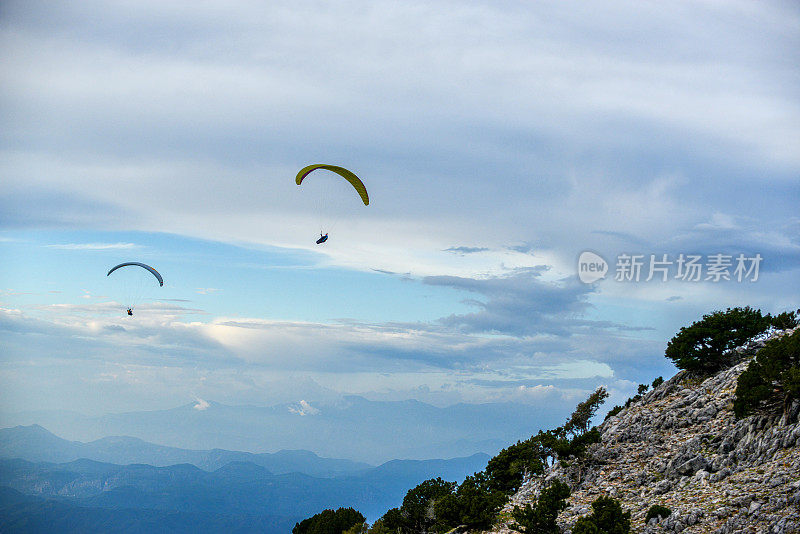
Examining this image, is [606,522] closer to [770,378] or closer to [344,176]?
[770,378]

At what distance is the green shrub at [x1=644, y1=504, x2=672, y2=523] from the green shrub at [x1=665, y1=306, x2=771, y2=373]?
35.2 metres

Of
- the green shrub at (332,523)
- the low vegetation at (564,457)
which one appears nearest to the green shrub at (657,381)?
the low vegetation at (564,457)

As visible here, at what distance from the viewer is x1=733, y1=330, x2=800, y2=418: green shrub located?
5450 centimetres

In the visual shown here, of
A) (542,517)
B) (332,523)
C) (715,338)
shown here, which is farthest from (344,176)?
(332,523)

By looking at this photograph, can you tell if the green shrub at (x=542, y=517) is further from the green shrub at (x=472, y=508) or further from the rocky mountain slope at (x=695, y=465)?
the green shrub at (x=472, y=508)

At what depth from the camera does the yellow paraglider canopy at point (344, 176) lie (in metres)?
60.7

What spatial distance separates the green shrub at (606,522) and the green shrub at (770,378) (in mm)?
19105

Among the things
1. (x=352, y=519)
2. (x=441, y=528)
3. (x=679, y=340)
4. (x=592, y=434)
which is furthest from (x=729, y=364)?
(x=352, y=519)

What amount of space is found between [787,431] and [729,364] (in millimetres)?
28792

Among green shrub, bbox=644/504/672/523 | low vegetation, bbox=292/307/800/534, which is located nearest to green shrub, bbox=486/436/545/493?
low vegetation, bbox=292/307/800/534

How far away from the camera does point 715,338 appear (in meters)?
79.8

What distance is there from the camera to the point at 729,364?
78.1 m

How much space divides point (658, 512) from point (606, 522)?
21.9ft

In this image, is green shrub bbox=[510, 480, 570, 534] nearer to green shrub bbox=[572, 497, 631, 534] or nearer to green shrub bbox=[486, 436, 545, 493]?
green shrub bbox=[572, 497, 631, 534]
